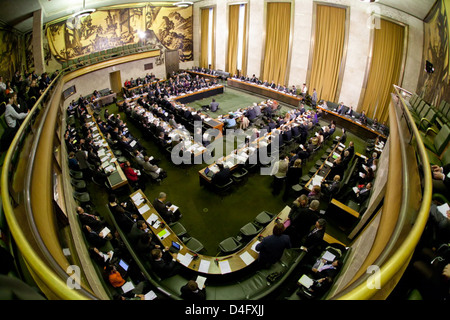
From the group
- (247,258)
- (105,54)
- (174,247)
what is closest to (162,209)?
(174,247)

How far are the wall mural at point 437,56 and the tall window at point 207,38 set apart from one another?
1561cm

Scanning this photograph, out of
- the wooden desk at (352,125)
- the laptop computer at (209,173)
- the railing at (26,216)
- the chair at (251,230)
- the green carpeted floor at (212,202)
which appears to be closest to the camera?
the railing at (26,216)

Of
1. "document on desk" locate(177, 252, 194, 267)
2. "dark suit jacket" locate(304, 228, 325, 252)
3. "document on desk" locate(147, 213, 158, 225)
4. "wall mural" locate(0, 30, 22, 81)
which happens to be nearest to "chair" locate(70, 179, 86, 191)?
"document on desk" locate(147, 213, 158, 225)

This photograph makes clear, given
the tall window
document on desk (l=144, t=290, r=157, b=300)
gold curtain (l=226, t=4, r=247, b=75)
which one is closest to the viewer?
document on desk (l=144, t=290, r=157, b=300)

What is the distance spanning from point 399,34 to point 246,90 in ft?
30.9

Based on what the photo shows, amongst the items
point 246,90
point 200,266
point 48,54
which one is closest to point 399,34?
point 246,90

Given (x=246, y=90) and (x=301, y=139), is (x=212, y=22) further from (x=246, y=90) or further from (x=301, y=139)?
(x=301, y=139)

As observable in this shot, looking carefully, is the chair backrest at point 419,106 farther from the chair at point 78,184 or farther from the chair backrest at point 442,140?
the chair at point 78,184

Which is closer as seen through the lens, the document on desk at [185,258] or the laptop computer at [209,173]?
the document on desk at [185,258]

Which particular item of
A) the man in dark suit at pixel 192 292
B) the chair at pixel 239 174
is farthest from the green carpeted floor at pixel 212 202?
the man in dark suit at pixel 192 292

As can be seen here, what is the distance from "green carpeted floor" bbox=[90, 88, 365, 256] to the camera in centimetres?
631

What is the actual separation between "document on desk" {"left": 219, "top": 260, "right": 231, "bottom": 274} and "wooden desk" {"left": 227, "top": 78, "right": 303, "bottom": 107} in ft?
39.8

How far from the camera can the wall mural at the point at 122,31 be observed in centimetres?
1434

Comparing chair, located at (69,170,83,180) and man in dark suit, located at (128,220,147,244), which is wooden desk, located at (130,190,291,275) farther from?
chair, located at (69,170,83,180)
